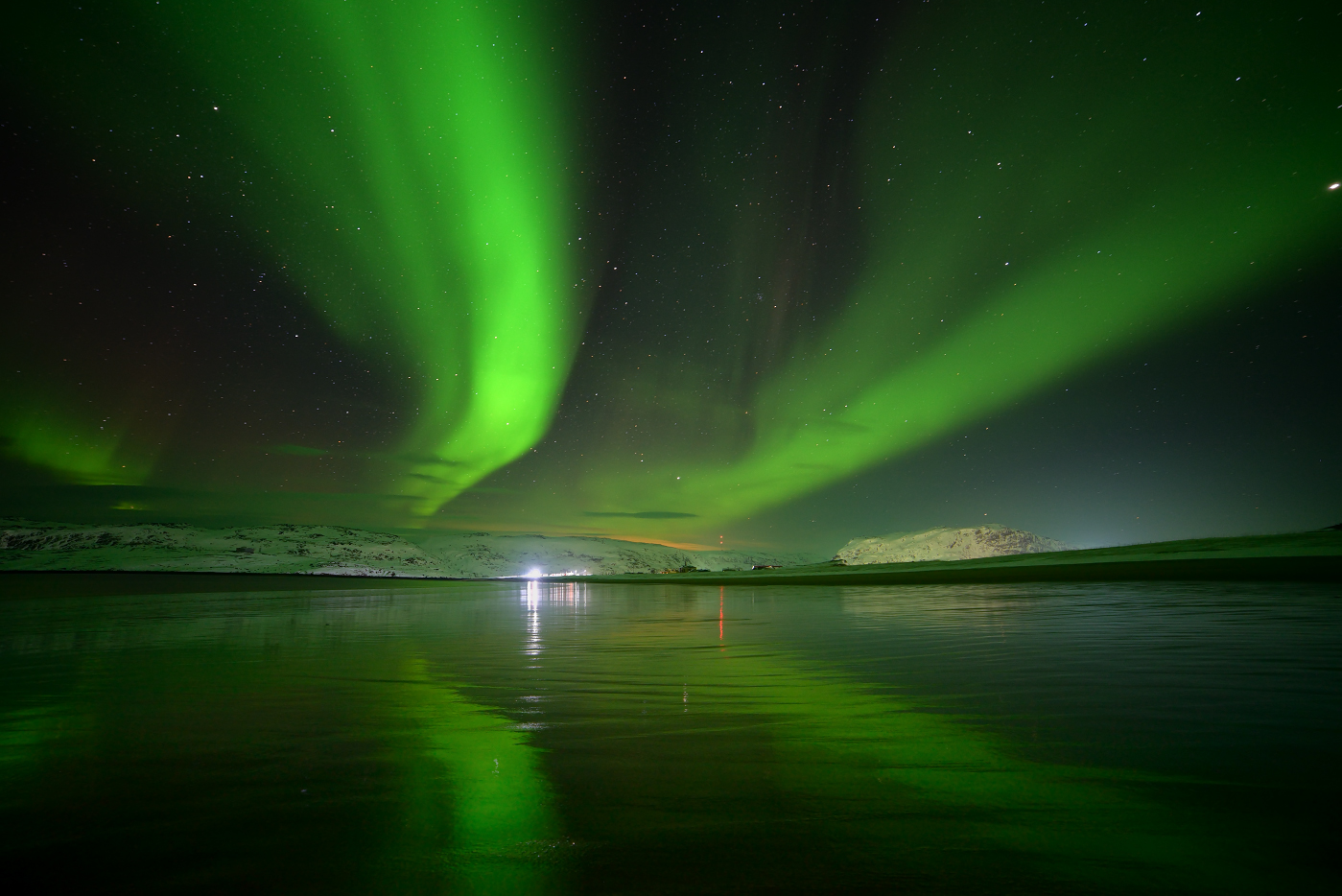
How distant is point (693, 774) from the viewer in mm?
3334

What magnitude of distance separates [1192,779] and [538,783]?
3549 millimetres

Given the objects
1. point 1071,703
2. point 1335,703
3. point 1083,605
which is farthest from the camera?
point 1083,605

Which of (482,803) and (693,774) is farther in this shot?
(693,774)

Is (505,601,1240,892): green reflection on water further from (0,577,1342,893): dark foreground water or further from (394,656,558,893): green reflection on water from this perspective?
(394,656,558,893): green reflection on water

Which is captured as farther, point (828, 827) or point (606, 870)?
point (828, 827)

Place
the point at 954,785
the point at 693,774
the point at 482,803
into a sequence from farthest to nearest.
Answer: the point at 693,774
the point at 954,785
the point at 482,803

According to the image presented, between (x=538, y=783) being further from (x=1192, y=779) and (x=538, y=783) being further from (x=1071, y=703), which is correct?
(x=1071, y=703)

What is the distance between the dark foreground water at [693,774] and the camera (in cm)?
221

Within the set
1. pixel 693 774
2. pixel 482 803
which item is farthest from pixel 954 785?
pixel 482 803

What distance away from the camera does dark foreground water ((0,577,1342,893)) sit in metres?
2.21

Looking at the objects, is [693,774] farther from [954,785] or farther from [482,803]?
[954,785]

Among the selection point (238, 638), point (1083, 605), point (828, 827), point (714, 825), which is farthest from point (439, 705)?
point (1083, 605)

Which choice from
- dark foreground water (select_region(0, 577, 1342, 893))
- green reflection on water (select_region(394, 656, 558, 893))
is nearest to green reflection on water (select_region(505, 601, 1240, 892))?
dark foreground water (select_region(0, 577, 1342, 893))

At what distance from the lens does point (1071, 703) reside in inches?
192
